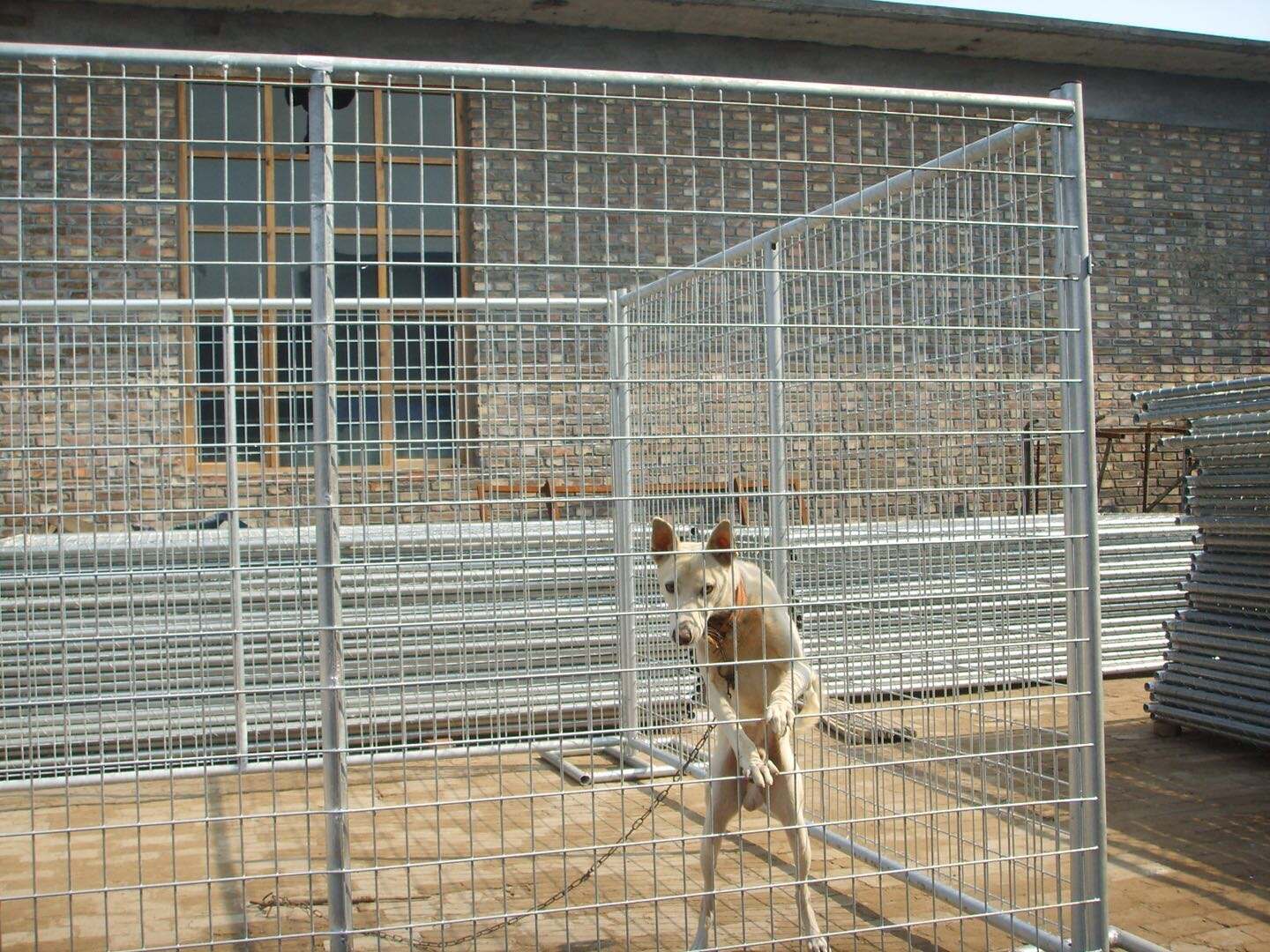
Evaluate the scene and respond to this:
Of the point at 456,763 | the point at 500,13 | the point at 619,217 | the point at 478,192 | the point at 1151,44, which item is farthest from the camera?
the point at 1151,44

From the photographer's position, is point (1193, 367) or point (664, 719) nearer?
point (664, 719)

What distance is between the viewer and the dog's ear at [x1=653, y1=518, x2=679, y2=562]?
13.2 feet

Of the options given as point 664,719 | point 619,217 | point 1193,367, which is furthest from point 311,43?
point 1193,367

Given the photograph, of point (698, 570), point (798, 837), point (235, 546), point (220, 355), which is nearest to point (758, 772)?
point (798, 837)

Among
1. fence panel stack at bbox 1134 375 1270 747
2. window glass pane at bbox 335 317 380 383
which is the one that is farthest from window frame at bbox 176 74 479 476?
fence panel stack at bbox 1134 375 1270 747

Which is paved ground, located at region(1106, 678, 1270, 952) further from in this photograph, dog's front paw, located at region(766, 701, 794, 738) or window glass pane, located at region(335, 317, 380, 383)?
window glass pane, located at region(335, 317, 380, 383)

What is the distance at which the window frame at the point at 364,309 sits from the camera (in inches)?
122

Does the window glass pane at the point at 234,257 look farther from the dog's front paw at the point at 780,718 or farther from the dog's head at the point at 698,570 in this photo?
the dog's front paw at the point at 780,718

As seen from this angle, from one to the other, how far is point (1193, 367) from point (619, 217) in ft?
23.1

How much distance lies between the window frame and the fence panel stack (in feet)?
13.4

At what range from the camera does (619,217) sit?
9.81 meters

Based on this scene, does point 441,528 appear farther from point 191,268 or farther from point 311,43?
point 311,43

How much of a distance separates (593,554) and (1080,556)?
4.89ft

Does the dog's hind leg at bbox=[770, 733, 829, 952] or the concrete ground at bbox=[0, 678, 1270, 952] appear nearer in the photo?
the concrete ground at bbox=[0, 678, 1270, 952]
